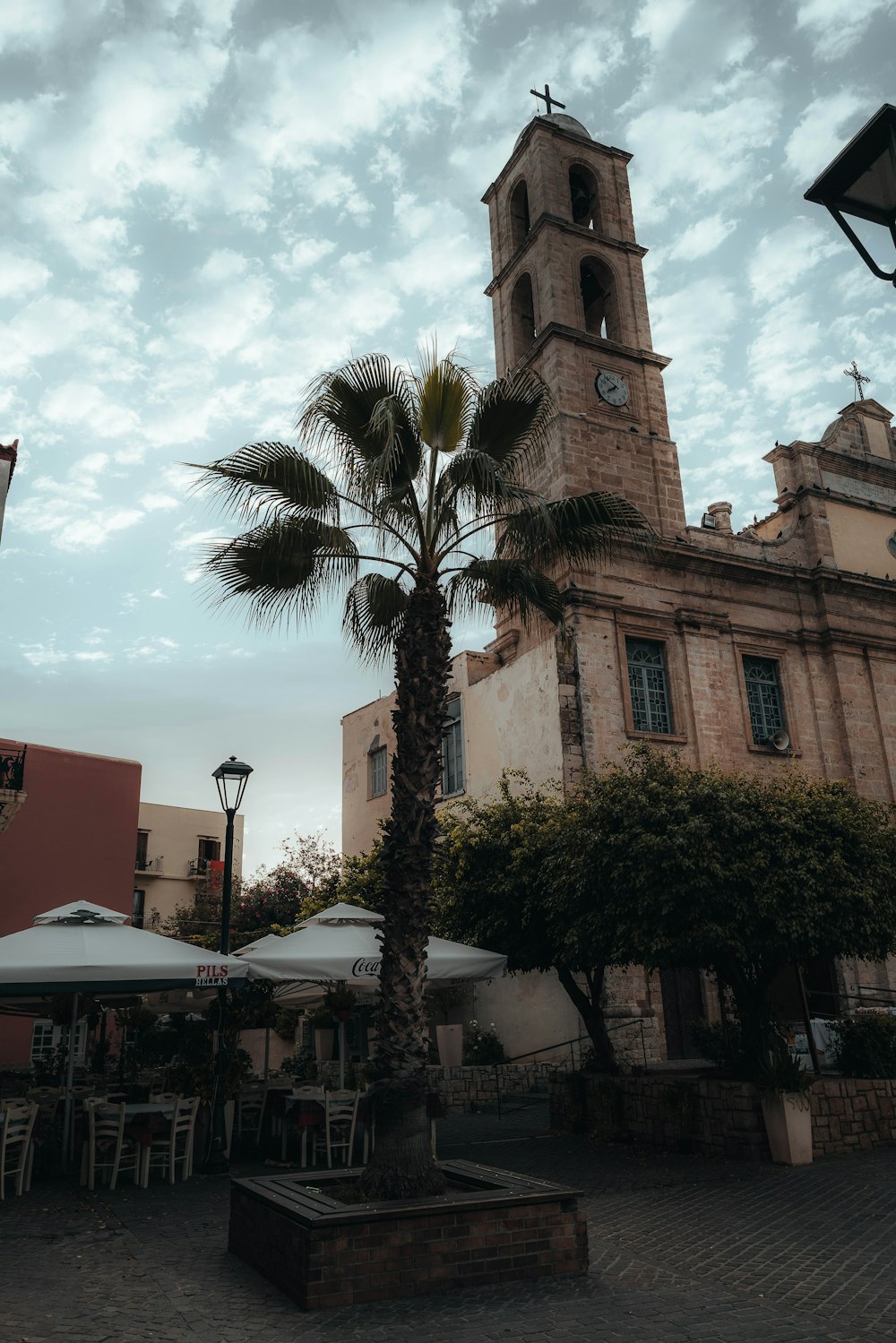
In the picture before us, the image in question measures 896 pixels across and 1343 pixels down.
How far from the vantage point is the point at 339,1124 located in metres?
11.2

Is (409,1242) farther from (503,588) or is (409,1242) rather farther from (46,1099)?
(46,1099)

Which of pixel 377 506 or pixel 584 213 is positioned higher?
pixel 584 213

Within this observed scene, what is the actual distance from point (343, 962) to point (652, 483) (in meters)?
15.7

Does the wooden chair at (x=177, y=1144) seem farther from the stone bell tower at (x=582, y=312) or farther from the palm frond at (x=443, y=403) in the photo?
the stone bell tower at (x=582, y=312)

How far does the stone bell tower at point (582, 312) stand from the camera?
2272 cm

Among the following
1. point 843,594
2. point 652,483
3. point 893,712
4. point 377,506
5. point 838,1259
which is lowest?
point 838,1259

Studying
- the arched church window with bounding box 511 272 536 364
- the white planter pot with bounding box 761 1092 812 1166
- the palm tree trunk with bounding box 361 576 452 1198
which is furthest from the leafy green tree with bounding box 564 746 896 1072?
the arched church window with bounding box 511 272 536 364

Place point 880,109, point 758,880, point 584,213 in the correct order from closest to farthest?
point 880,109, point 758,880, point 584,213

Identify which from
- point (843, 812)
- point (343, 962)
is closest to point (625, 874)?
point (843, 812)

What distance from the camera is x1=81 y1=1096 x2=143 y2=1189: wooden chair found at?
982 centimetres

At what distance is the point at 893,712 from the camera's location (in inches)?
918

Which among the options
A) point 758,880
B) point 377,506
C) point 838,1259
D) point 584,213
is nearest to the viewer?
point 838,1259

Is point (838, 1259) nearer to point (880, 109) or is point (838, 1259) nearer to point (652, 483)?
point (880, 109)

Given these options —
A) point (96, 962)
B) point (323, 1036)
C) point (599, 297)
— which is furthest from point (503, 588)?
point (599, 297)
